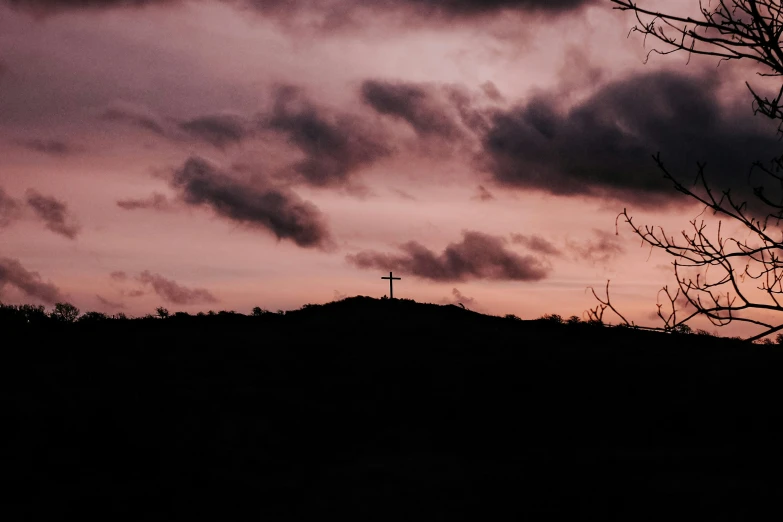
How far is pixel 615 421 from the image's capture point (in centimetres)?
1670

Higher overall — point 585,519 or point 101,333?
point 101,333

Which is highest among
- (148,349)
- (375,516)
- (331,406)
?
(148,349)

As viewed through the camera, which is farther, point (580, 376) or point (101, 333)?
point (101, 333)

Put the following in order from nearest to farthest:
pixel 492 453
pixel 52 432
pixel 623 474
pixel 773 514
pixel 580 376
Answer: pixel 773 514 < pixel 623 474 < pixel 52 432 < pixel 492 453 < pixel 580 376

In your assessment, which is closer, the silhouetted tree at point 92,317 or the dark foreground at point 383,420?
the dark foreground at point 383,420

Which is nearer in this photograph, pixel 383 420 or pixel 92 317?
pixel 383 420

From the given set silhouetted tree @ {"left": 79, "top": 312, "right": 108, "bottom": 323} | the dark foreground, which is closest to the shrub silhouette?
the dark foreground

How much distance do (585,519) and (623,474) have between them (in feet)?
7.93

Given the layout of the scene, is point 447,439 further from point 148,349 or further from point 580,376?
point 148,349

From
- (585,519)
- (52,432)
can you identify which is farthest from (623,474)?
(52,432)

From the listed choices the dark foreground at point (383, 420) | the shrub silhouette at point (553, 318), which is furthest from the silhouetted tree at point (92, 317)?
the shrub silhouette at point (553, 318)

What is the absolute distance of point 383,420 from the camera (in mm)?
16391

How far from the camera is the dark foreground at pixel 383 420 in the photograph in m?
11.4

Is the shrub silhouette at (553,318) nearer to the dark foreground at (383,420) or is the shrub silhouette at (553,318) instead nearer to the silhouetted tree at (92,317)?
the dark foreground at (383,420)
